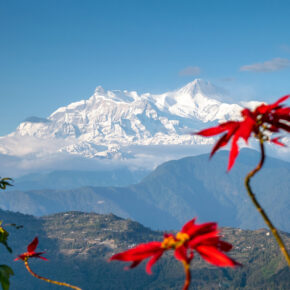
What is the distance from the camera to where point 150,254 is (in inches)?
162

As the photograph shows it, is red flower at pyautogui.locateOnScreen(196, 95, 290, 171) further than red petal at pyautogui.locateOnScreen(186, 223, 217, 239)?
No

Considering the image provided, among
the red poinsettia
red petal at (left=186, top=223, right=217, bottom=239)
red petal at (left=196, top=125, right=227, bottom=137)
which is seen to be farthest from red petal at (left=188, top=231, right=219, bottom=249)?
red petal at (left=196, top=125, right=227, bottom=137)

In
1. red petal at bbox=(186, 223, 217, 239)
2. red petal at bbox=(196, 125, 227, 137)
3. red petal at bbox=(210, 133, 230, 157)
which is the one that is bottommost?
red petal at bbox=(186, 223, 217, 239)

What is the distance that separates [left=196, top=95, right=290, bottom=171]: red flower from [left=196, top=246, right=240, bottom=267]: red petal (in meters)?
0.93

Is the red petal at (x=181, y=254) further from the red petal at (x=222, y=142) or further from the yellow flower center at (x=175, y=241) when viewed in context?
the red petal at (x=222, y=142)

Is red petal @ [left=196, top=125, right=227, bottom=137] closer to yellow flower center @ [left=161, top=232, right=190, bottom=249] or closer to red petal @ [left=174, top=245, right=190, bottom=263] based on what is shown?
yellow flower center @ [left=161, top=232, right=190, bottom=249]

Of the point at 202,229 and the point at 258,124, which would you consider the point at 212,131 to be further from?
the point at 202,229

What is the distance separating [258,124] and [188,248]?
1.33 m

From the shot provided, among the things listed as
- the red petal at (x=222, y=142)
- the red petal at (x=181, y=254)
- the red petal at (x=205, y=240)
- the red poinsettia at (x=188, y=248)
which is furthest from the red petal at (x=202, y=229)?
the red petal at (x=222, y=142)

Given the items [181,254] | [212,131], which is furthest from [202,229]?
[212,131]

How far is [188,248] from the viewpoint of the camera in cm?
404

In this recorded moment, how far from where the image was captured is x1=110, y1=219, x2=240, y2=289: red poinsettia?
376 centimetres

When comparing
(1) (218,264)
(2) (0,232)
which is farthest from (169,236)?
(2) (0,232)

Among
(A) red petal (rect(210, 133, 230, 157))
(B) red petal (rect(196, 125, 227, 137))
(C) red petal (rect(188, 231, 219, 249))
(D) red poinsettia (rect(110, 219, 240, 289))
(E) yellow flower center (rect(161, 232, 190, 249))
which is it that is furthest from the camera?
(B) red petal (rect(196, 125, 227, 137))
